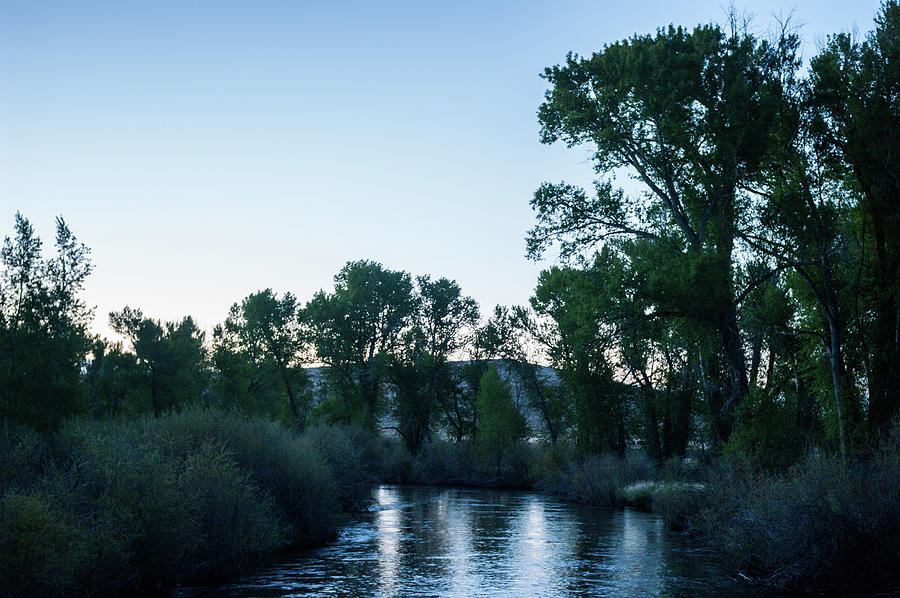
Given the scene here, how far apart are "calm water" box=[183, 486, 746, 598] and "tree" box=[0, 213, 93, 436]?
9.50 metres

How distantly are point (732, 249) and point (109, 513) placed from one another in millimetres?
21820

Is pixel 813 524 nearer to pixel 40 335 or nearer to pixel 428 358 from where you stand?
pixel 40 335

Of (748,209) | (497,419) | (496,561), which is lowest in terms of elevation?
(496,561)

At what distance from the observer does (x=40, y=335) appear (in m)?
24.4

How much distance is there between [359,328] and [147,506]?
186ft

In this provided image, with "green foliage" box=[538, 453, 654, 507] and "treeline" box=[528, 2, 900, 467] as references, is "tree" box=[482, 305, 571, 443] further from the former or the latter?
"treeline" box=[528, 2, 900, 467]

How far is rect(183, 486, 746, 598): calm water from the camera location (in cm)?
1686

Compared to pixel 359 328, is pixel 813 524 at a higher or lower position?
lower

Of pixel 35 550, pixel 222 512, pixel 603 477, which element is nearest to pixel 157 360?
pixel 603 477

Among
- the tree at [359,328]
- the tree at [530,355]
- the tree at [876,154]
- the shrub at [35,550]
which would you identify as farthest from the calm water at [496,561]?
the tree at [359,328]

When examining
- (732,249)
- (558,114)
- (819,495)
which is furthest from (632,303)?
(819,495)

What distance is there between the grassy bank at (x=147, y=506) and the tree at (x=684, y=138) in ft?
42.9

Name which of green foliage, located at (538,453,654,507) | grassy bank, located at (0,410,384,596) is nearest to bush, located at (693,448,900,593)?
grassy bank, located at (0,410,384,596)

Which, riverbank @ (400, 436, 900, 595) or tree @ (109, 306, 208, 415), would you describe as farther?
tree @ (109, 306, 208, 415)
